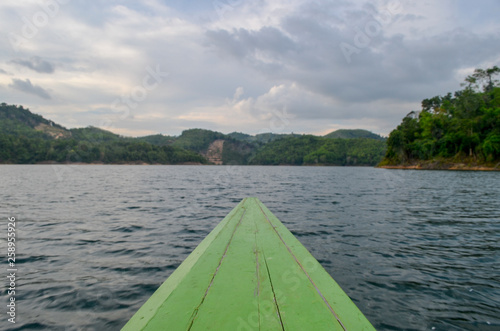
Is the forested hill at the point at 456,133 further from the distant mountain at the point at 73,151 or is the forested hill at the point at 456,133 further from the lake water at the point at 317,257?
the distant mountain at the point at 73,151

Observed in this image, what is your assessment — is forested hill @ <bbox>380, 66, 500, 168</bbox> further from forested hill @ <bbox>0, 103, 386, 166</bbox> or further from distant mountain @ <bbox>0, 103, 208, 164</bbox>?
distant mountain @ <bbox>0, 103, 208, 164</bbox>

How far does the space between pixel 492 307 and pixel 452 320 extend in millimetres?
962

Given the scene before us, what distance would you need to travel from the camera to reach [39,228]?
29.9ft

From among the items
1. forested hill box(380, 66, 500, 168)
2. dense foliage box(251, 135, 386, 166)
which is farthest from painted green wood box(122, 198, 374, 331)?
dense foliage box(251, 135, 386, 166)

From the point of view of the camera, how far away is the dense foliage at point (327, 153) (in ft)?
530

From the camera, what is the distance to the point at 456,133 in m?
73.3

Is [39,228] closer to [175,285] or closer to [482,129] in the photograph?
[175,285]

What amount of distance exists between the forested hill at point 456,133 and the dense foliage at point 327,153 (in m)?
64.7

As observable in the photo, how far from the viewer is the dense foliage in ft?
530

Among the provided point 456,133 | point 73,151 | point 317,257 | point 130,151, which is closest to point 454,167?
point 456,133

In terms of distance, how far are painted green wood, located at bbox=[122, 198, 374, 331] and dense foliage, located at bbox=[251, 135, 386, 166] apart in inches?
6696

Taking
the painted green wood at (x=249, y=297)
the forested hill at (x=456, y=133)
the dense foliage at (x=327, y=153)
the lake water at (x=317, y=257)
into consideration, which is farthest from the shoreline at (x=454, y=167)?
the painted green wood at (x=249, y=297)

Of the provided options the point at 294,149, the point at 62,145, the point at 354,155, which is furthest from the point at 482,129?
the point at 62,145

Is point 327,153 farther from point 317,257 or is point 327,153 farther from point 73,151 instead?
point 317,257
